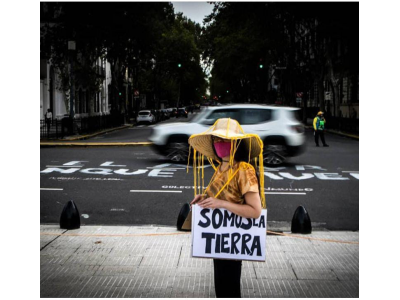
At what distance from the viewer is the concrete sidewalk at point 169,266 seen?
4738 mm

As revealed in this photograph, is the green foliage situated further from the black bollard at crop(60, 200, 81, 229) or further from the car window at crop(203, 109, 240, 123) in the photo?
the black bollard at crop(60, 200, 81, 229)

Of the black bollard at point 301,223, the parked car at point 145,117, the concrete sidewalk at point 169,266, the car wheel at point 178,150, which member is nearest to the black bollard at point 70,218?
the concrete sidewalk at point 169,266

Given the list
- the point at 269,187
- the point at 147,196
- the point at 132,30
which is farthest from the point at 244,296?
the point at 132,30

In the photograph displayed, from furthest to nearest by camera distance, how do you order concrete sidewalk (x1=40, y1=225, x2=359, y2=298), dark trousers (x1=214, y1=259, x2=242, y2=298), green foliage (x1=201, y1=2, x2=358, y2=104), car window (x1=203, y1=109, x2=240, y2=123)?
green foliage (x1=201, y1=2, x2=358, y2=104)
car window (x1=203, y1=109, x2=240, y2=123)
concrete sidewalk (x1=40, y1=225, x2=359, y2=298)
dark trousers (x1=214, y1=259, x2=242, y2=298)

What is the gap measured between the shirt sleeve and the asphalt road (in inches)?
183

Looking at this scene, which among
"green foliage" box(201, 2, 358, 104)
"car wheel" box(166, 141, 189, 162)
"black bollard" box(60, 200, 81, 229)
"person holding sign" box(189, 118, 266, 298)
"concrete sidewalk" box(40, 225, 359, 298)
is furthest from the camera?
"green foliage" box(201, 2, 358, 104)

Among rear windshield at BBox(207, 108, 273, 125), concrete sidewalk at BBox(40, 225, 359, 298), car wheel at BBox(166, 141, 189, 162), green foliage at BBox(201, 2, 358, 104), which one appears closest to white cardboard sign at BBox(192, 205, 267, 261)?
concrete sidewalk at BBox(40, 225, 359, 298)

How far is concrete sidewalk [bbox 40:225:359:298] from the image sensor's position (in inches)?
187

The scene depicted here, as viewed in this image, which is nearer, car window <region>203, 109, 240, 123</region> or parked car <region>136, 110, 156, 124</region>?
car window <region>203, 109, 240, 123</region>

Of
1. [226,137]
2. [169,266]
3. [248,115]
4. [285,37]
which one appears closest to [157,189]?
[248,115]

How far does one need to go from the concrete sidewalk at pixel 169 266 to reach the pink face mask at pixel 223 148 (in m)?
1.72

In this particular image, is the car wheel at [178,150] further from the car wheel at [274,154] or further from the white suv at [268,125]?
the car wheel at [274,154]

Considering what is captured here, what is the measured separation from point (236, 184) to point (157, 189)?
7.37 meters

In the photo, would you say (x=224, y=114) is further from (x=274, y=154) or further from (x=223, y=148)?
(x=223, y=148)
